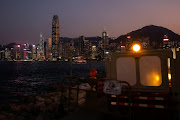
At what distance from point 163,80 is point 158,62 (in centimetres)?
65

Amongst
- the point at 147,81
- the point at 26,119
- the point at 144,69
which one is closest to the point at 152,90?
the point at 147,81

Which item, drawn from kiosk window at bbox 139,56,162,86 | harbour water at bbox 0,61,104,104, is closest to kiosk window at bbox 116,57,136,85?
kiosk window at bbox 139,56,162,86

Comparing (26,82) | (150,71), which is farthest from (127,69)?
(26,82)

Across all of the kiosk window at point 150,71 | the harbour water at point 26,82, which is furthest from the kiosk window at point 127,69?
the harbour water at point 26,82

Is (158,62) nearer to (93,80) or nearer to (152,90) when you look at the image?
(152,90)

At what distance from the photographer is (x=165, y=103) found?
548cm

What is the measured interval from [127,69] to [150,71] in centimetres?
85

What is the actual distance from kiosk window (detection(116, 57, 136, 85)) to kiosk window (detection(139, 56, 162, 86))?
0.30 m

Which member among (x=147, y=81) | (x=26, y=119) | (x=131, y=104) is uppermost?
(x=147, y=81)

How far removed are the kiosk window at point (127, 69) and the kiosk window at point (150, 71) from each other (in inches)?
11.8

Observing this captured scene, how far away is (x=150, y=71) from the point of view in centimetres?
573

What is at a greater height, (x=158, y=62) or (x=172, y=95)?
(x=158, y=62)

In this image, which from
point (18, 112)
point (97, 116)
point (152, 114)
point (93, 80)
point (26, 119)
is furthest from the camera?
point (18, 112)

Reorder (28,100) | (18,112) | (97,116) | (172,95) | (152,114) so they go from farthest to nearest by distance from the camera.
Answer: (28,100) → (18,112) → (97,116) → (152,114) → (172,95)
